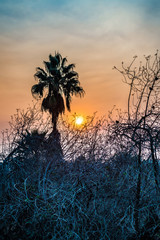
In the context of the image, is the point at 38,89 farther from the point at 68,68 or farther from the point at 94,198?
the point at 94,198

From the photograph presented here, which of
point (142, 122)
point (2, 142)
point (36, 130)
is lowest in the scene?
point (142, 122)

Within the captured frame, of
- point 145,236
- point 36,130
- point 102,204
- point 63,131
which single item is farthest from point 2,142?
point 145,236

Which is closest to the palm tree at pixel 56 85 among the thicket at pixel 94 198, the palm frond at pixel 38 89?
Answer: the palm frond at pixel 38 89

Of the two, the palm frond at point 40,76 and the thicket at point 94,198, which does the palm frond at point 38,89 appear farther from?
the thicket at point 94,198

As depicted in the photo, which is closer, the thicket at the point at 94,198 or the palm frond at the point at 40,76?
the thicket at the point at 94,198

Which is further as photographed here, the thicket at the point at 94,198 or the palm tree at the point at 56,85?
the palm tree at the point at 56,85

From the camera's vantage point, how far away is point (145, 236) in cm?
418

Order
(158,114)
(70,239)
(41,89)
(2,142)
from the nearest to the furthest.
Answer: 1. (70,239)
2. (158,114)
3. (2,142)
4. (41,89)

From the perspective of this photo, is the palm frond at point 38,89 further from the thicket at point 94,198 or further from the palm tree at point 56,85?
the thicket at point 94,198

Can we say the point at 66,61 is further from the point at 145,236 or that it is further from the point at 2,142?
the point at 145,236

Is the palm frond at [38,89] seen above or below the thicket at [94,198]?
above

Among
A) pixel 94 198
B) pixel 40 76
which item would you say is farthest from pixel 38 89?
pixel 94 198

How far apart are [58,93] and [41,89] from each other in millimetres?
1271

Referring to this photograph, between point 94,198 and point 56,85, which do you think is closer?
point 94,198
